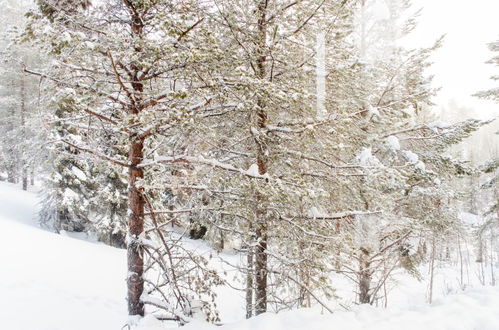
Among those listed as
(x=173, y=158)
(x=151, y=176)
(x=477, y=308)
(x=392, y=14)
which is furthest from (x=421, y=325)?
(x=392, y=14)

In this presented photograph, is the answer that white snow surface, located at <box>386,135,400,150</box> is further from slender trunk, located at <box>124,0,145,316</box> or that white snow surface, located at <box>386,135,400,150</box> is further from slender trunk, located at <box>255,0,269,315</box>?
slender trunk, located at <box>124,0,145,316</box>

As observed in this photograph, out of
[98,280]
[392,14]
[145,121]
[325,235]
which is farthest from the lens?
[392,14]

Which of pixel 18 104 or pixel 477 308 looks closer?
pixel 477 308

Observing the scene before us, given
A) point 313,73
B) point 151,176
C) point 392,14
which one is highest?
point 392,14

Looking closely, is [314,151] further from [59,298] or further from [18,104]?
[18,104]

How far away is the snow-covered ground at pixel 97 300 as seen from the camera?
4.01 metres

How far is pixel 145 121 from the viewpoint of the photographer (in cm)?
357

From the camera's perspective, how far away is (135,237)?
4.52 metres

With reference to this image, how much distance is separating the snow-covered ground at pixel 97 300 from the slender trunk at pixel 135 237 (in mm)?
423

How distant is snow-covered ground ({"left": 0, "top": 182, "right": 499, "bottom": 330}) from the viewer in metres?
4.01

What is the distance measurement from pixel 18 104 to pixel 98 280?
17.2 m

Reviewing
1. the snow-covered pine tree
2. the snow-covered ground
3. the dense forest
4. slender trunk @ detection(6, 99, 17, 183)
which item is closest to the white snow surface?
the dense forest

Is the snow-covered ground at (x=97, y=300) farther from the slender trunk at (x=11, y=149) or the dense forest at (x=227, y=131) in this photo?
the slender trunk at (x=11, y=149)

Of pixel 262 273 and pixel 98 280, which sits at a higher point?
pixel 262 273
